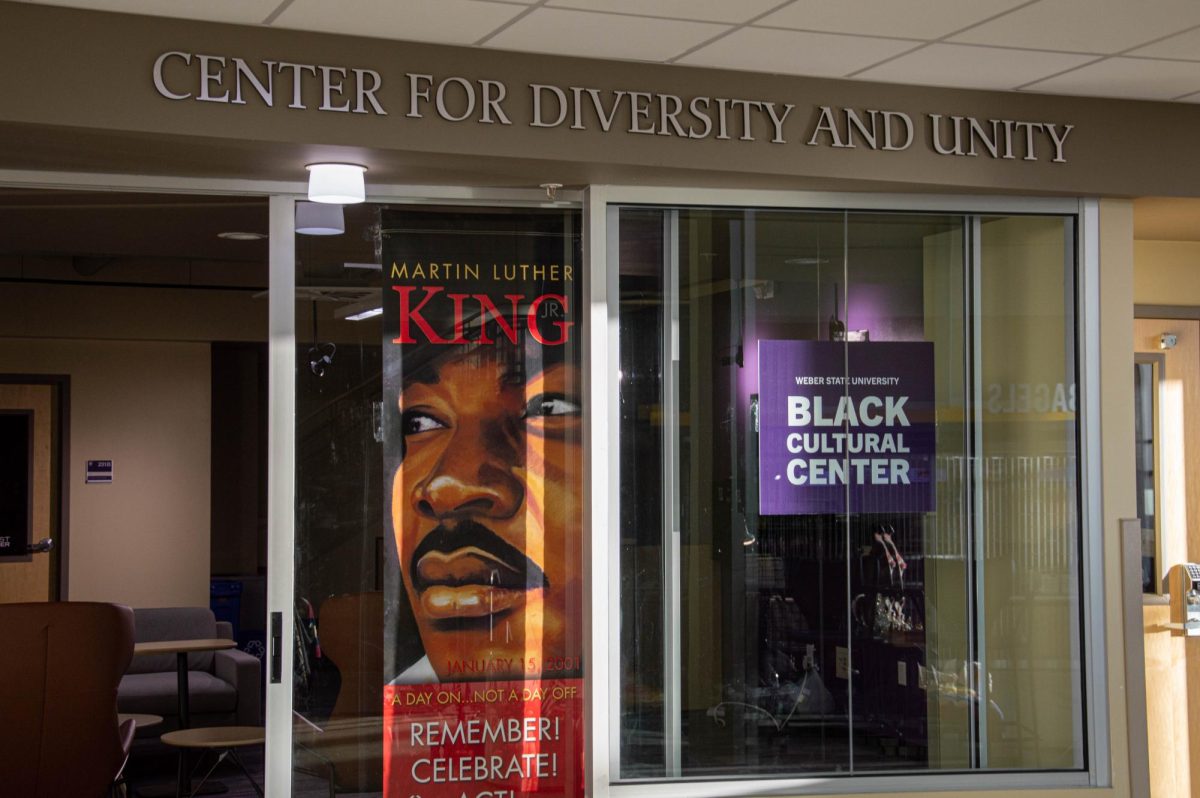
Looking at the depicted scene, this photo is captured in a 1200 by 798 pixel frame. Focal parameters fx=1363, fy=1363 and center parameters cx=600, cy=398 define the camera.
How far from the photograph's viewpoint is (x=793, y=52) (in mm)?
4160

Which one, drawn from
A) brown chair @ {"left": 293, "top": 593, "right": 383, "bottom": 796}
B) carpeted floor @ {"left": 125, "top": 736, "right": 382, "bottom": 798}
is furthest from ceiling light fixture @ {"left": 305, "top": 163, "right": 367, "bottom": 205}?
carpeted floor @ {"left": 125, "top": 736, "right": 382, "bottom": 798}

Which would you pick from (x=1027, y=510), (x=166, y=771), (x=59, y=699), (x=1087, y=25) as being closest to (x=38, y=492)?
(x=166, y=771)

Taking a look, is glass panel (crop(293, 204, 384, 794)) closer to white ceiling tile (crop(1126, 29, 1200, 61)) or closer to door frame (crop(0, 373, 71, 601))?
white ceiling tile (crop(1126, 29, 1200, 61))

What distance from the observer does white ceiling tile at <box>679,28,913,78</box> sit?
158 inches

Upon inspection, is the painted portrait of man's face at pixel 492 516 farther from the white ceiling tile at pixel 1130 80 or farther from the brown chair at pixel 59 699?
the white ceiling tile at pixel 1130 80

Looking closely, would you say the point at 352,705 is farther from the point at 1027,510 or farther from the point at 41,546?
the point at 41,546

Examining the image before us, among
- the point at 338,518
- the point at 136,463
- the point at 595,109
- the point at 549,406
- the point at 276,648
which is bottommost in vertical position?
the point at 276,648

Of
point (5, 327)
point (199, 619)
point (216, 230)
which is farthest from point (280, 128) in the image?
point (5, 327)

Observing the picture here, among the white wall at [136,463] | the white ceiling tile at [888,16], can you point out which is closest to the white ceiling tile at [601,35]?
the white ceiling tile at [888,16]

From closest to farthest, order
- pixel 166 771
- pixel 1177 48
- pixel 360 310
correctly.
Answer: pixel 1177 48 → pixel 360 310 → pixel 166 771

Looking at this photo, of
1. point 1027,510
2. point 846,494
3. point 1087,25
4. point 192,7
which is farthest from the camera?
point 1027,510

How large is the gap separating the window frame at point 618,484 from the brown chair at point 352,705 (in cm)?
70

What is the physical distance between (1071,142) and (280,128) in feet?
8.84

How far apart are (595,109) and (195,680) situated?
16.0 ft
